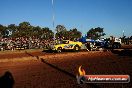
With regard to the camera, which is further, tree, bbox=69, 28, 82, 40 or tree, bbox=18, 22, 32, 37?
tree, bbox=69, 28, 82, 40

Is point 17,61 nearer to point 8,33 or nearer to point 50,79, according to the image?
point 50,79

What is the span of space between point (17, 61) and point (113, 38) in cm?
1803

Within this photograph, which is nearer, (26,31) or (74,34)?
(26,31)

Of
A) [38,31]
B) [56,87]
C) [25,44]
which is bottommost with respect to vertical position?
[56,87]

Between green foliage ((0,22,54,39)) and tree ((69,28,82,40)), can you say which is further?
tree ((69,28,82,40))

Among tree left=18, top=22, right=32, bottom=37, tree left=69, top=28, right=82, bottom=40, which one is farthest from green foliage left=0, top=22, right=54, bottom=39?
tree left=69, top=28, right=82, bottom=40

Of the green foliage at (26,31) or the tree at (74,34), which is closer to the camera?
the green foliage at (26,31)

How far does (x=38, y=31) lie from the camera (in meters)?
93.7

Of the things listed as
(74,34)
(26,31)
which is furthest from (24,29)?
(74,34)

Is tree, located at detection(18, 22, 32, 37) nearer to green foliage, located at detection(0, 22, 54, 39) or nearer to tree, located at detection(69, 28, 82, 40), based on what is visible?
green foliage, located at detection(0, 22, 54, 39)

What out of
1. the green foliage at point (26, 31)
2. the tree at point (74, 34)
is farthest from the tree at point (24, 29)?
the tree at point (74, 34)

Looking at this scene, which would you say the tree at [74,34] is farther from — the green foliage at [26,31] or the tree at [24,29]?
the tree at [24,29]

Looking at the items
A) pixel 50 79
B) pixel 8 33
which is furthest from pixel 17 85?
pixel 8 33

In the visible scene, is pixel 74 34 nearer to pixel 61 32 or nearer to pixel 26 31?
pixel 61 32
